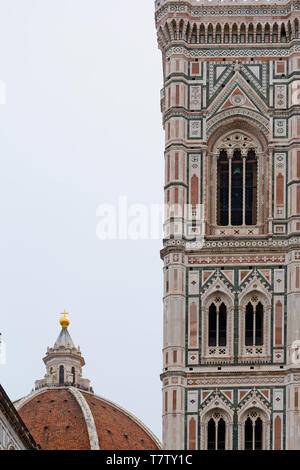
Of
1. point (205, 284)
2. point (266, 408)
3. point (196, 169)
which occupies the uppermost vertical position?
point (196, 169)

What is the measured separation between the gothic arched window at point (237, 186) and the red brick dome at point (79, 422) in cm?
2695

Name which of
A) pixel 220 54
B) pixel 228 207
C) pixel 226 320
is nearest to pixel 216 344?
pixel 226 320

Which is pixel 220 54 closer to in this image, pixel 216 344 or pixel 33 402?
pixel 216 344

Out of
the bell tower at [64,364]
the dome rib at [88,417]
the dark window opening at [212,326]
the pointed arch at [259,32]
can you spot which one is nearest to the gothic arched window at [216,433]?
the dark window opening at [212,326]

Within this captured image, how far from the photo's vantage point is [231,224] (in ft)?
180

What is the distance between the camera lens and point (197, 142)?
55.4m

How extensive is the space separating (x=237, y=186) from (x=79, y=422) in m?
30.8

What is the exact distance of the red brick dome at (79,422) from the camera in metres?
81.9

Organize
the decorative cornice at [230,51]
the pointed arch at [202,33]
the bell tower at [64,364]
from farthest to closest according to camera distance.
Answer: the bell tower at [64,364] < the pointed arch at [202,33] < the decorative cornice at [230,51]

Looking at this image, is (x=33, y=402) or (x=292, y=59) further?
(x=33, y=402)

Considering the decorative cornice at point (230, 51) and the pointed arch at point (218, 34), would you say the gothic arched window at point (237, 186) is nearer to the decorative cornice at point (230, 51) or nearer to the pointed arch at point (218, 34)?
the decorative cornice at point (230, 51)

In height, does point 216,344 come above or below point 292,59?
below

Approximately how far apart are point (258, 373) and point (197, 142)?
703 centimetres
